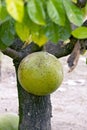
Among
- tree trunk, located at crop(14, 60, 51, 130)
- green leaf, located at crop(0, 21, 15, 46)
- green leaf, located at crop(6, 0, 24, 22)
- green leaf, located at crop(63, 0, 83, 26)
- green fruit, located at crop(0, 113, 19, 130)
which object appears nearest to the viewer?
green leaf, located at crop(6, 0, 24, 22)

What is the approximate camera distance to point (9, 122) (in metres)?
2.08

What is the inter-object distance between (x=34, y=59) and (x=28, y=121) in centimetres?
37

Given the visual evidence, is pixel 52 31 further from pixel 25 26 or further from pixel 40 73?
pixel 40 73

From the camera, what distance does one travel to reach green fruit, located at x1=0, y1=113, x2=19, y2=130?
2.06m

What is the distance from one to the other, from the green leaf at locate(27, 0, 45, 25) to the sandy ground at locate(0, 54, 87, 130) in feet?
8.15

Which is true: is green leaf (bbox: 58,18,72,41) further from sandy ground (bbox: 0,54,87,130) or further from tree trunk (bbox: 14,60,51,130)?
sandy ground (bbox: 0,54,87,130)

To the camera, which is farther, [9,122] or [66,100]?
[66,100]

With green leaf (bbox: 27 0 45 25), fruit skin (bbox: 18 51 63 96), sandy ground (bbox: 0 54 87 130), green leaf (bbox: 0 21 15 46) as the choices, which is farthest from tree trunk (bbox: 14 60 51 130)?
sandy ground (bbox: 0 54 87 130)

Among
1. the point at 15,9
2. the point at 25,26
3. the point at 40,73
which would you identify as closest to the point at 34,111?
the point at 40,73

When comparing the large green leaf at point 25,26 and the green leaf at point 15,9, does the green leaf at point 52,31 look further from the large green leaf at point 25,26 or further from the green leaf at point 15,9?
the green leaf at point 15,9

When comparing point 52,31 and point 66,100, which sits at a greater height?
point 52,31

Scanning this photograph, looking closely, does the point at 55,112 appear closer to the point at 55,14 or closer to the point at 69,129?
the point at 69,129

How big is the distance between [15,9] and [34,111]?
31.3 inches

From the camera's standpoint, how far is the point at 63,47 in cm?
117
